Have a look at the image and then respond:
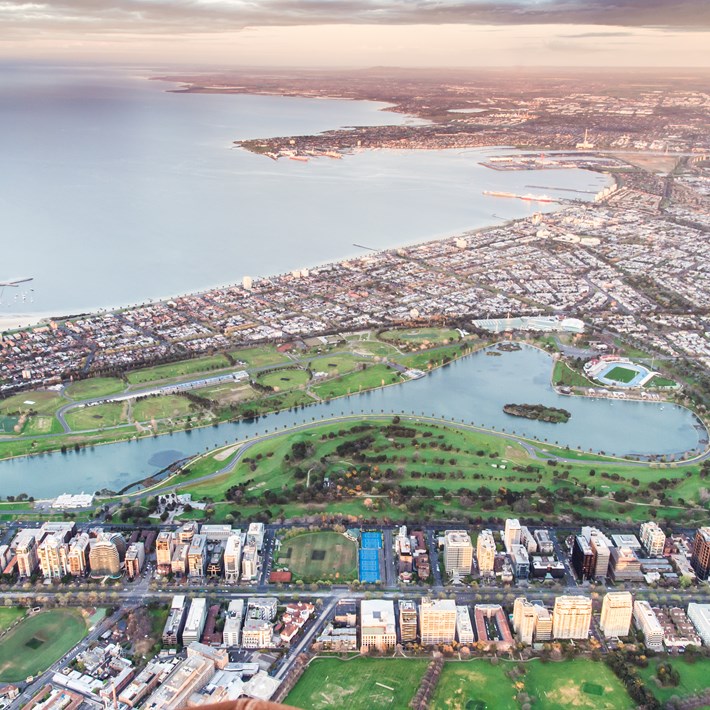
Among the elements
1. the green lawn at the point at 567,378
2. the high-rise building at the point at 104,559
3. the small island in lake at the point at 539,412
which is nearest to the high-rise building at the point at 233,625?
the high-rise building at the point at 104,559

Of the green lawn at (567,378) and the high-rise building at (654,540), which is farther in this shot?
the green lawn at (567,378)

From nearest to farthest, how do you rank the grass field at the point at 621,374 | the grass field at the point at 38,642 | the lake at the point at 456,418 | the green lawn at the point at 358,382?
the grass field at the point at 38,642
the lake at the point at 456,418
the green lawn at the point at 358,382
the grass field at the point at 621,374

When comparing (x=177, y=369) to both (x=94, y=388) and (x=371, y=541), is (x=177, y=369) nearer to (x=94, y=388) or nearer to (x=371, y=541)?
(x=94, y=388)

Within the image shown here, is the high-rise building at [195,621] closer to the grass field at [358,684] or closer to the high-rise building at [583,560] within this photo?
the grass field at [358,684]

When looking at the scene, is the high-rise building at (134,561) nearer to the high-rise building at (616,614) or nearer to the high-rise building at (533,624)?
the high-rise building at (533,624)

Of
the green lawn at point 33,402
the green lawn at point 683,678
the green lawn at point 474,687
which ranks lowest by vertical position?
the green lawn at point 474,687

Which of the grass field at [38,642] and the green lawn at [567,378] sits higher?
the green lawn at [567,378]

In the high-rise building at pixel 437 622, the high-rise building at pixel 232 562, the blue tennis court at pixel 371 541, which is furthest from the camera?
the blue tennis court at pixel 371 541
